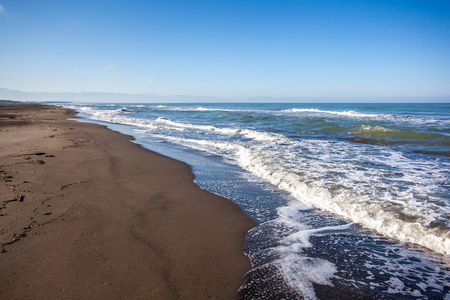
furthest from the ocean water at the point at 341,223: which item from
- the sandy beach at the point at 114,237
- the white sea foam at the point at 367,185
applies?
the sandy beach at the point at 114,237

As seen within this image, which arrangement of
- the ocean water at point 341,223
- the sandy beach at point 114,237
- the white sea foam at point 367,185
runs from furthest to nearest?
the white sea foam at point 367,185 < the ocean water at point 341,223 < the sandy beach at point 114,237

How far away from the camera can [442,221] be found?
13.1 ft

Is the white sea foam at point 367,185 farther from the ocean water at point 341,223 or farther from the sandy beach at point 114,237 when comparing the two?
the sandy beach at point 114,237

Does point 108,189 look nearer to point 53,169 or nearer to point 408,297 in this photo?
point 53,169

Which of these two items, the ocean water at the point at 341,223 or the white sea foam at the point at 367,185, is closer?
the ocean water at the point at 341,223

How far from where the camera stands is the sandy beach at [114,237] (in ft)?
8.14

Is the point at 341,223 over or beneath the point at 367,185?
beneath

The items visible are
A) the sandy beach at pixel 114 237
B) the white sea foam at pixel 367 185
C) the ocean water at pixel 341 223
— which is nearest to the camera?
the sandy beach at pixel 114 237

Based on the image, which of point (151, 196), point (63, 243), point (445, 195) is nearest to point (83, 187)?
point (151, 196)

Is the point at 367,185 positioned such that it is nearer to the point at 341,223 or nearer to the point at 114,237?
the point at 341,223

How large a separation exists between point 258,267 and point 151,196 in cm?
286

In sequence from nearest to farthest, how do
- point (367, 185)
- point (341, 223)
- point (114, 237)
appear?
point (114, 237)
point (341, 223)
point (367, 185)

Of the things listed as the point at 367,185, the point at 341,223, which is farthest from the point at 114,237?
the point at 367,185

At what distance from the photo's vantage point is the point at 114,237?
11.1 ft
